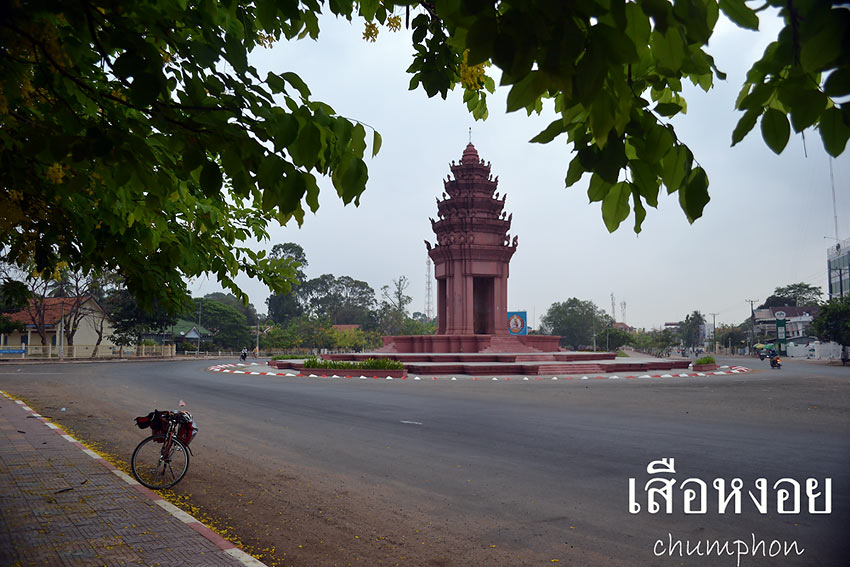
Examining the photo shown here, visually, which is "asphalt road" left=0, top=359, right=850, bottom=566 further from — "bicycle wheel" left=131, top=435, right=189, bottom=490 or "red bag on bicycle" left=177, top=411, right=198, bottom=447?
"red bag on bicycle" left=177, top=411, right=198, bottom=447

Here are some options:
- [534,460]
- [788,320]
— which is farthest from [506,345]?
[788,320]

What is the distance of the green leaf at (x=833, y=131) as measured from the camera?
5.82ft

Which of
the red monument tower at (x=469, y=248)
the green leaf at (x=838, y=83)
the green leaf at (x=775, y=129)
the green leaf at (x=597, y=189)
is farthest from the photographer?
the red monument tower at (x=469, y=248)

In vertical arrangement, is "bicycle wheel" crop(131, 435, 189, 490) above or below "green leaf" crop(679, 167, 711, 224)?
below

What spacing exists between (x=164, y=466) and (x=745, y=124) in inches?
271

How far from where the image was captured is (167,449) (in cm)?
662

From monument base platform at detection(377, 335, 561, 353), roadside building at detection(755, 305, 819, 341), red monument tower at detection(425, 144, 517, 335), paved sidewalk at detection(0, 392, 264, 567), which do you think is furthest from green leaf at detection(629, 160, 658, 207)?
roadside building at detection(755, 305, 819, 341)

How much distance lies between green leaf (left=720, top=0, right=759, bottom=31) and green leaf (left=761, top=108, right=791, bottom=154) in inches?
11.3

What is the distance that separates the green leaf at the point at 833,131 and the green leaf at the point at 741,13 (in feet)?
1.27

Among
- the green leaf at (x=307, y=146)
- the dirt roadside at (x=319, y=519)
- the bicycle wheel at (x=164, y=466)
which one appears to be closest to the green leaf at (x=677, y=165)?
the green leaf at (x=307, y=146)

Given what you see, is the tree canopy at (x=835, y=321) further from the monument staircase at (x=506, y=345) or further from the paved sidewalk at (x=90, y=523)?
the paved sidewalk at (x=90, y=523)

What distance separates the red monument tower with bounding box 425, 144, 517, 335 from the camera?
115ft

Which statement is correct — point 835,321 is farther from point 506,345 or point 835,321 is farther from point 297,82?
point 297,82

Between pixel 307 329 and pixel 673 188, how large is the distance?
73114 millimetres
